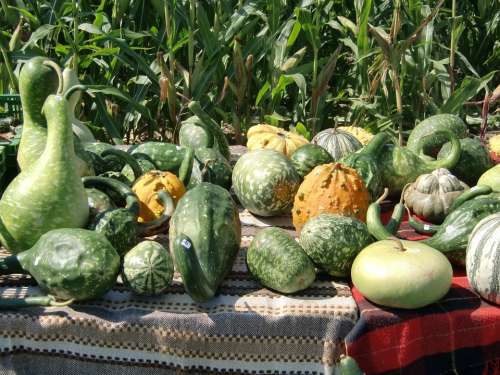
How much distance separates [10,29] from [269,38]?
7.05 ft

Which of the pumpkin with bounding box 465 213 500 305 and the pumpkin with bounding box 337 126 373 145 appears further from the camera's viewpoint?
the pumpkin with bounding box 337 126 373 145

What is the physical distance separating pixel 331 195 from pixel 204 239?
1.90 feet

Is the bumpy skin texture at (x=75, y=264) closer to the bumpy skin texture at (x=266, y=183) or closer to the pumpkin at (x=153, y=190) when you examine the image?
the pumpkin at (x=153, y=190)

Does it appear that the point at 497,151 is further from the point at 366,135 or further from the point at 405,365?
the point at 405,365

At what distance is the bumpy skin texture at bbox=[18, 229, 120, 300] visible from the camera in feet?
5.90

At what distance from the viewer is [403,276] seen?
5.90 ft

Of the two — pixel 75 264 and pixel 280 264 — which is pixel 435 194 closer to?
pixel 280 264

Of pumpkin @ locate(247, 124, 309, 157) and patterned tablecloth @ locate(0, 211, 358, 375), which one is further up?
pumpkin @ locate(247, 124, 309, 157)

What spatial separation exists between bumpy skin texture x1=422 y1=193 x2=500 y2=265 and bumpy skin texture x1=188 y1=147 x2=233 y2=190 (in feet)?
3.08

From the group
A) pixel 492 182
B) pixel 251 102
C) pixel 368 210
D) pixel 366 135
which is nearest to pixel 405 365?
pixel 368 210

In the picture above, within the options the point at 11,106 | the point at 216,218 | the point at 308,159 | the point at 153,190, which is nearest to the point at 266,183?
the point at 308,159

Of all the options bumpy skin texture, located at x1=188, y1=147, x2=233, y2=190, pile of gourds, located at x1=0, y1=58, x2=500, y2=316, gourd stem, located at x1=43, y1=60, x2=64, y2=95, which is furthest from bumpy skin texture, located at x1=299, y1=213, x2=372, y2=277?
gourd stem, located at x1=43, y1=60, x2=64, y2=95

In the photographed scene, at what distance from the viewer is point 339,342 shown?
1849 millimetres

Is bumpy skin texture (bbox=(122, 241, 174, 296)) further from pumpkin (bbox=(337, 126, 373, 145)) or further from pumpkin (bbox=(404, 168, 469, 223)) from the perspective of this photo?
pumpkin (bbox=(337, 126, 373, 145))
